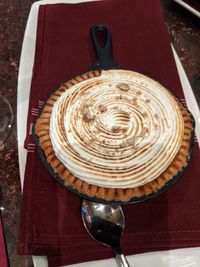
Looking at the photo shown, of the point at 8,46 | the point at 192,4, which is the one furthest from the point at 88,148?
the point at 192,4

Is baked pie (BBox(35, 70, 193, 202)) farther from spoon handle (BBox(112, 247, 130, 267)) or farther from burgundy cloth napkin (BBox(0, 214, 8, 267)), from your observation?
burgundy cloth napkin (BBox(0, 214, 8, 267))

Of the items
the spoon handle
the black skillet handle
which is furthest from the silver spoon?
the black skillet handle

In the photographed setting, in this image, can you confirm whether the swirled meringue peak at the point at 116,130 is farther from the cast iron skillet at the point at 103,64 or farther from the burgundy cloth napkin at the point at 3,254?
the burgundy cloth napkin at the point at 3,254

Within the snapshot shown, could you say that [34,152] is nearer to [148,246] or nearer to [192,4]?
[148,246]

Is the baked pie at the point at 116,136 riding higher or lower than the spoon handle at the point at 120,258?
higher

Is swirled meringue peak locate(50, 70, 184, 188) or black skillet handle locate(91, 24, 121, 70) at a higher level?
black skillet handle locate(91, 24, 121, 70)

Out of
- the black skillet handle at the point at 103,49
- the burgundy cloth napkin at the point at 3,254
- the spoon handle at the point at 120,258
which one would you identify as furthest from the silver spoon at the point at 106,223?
the black skillet handle at the point at 103,49

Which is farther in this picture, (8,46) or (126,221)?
(8,46)
